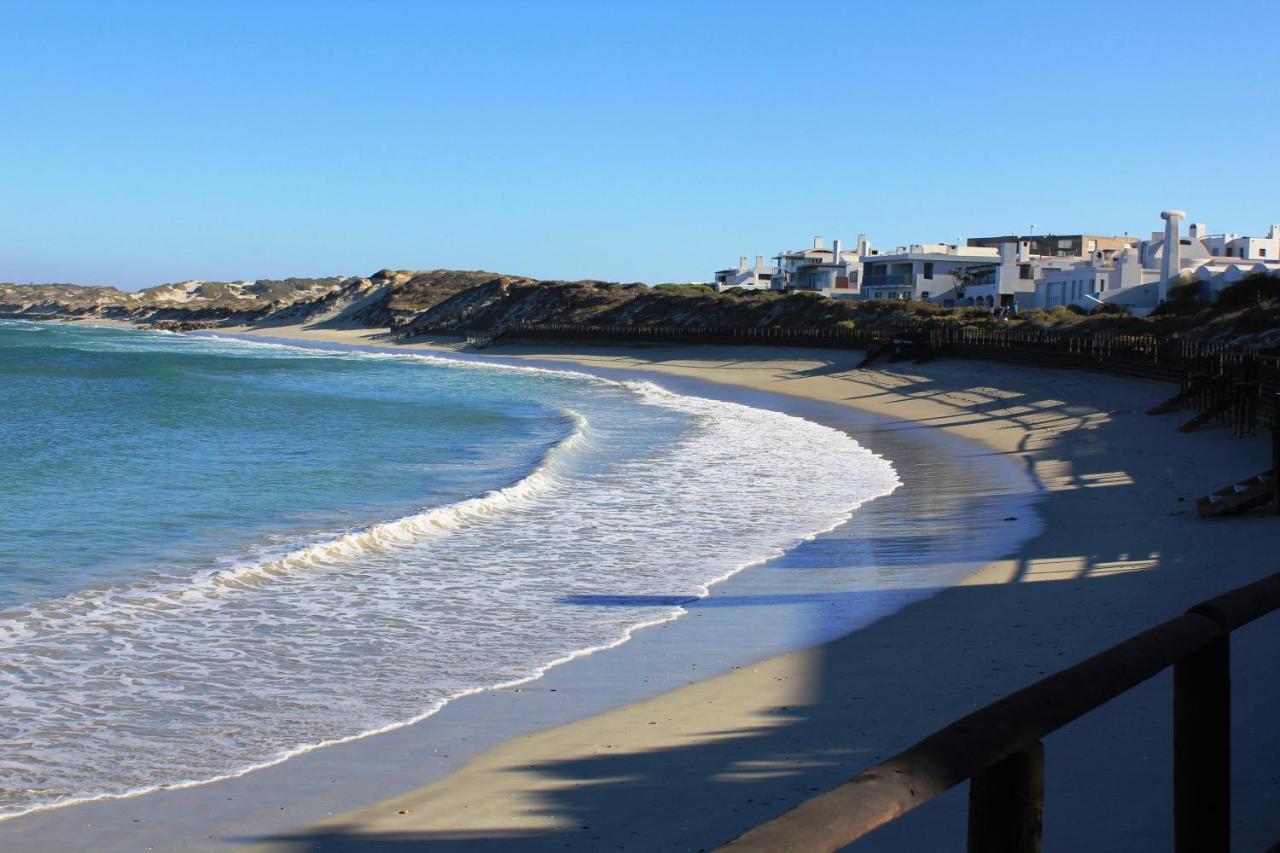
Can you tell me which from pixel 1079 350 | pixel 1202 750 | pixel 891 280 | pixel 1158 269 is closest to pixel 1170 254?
pixel 1158 269

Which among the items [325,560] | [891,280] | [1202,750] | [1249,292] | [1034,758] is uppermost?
[891,280]

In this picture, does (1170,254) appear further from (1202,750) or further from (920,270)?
(1202,750)

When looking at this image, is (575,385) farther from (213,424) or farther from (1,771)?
(1,771)

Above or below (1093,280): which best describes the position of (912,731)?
below

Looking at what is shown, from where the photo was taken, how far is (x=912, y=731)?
6.74 metres

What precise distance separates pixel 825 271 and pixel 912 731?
102m

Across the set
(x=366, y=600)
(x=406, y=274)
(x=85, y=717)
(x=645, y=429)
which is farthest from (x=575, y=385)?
(x=406, y=274)

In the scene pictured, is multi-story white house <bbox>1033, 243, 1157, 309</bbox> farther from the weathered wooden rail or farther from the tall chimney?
the weathered wooden rail

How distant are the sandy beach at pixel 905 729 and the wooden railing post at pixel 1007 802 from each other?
2.58 metres

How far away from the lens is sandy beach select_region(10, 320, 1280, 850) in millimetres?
5242

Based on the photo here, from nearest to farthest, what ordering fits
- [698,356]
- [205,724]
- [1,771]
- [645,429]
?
[1,771] < [205,724] < [645,429] < [698,356]

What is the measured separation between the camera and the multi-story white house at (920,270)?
88.0 metres

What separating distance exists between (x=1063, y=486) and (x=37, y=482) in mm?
15690

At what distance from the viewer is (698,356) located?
227ft
